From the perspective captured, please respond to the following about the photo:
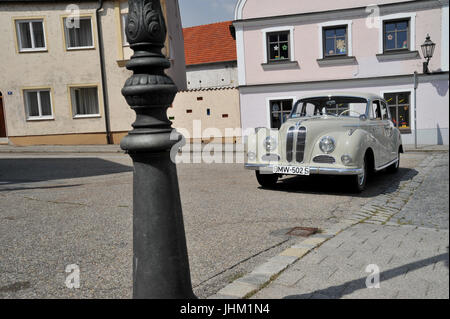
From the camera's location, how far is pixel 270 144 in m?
7.32

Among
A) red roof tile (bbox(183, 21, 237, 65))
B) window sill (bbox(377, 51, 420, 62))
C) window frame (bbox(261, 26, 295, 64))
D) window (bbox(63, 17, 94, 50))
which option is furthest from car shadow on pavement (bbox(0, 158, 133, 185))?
red roof tile (bbox(183, 21, 237, 65))

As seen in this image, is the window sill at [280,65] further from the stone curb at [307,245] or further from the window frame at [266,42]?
the stone curb at [307,245]

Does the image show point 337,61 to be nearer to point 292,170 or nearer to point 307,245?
point 292,170

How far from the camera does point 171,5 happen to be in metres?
21.8

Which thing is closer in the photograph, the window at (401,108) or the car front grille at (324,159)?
the car front grille at (324,159)

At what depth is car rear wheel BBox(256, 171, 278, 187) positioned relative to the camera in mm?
7477

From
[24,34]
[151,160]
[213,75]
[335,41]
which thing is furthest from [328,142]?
[213,75]

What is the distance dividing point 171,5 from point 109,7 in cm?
457

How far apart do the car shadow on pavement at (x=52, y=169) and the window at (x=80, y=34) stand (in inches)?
291

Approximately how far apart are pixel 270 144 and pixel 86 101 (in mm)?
14129

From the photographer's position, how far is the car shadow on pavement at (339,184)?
7.03 m

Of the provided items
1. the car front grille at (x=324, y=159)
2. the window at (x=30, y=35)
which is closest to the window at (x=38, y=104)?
the window at (x=30, y=35)

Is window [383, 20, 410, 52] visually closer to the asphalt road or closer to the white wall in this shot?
the asphalt road
